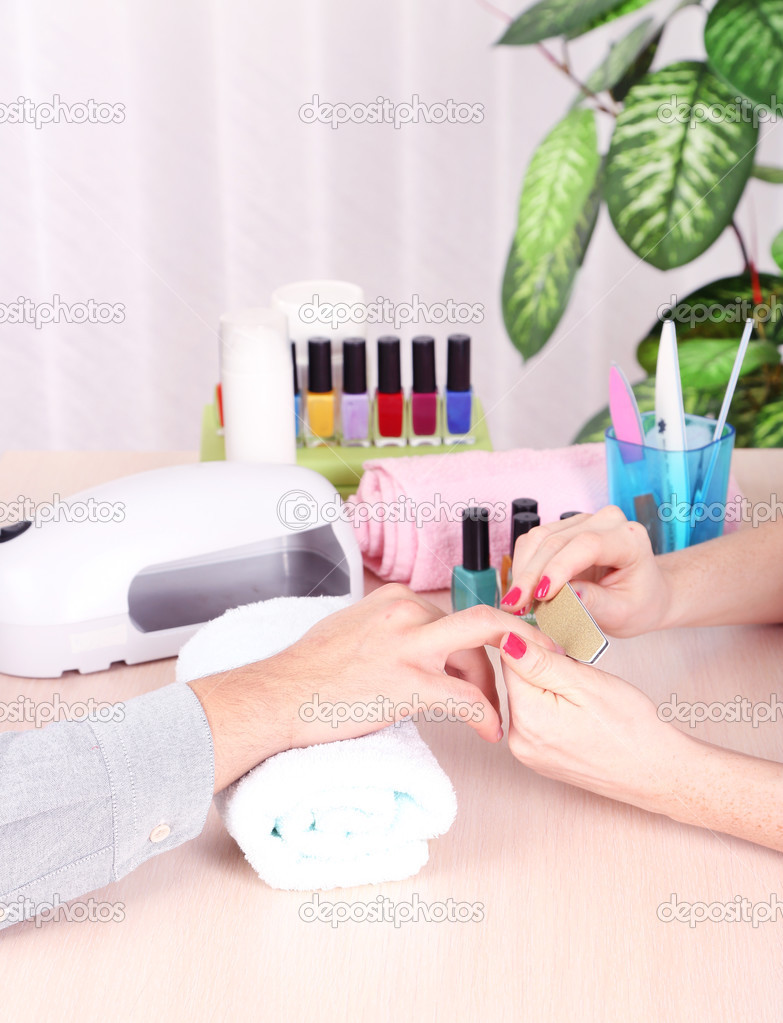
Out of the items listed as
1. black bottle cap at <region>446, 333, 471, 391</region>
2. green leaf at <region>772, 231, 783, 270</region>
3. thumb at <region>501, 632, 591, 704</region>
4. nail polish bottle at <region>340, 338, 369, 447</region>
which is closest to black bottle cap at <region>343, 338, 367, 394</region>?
nail polish bottle at <region>340, 338, 369, 447</region>

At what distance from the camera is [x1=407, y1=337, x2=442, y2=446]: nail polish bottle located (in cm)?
130

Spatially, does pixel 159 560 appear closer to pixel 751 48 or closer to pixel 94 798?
pixel 94 798

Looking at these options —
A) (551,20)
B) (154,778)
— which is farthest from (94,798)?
(551,20)

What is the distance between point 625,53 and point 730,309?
1.68 feet

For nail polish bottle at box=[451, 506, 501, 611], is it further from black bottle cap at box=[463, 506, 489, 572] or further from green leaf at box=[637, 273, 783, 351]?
green leaf at box=[637, 273, 783, 351]

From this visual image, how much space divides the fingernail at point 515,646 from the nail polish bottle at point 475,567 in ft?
0.80

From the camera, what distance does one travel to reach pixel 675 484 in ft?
3.58

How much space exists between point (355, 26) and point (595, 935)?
6.25 feet

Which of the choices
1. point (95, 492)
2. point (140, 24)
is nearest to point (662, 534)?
point (95, 492)

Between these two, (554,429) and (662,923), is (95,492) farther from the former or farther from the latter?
(554,429)

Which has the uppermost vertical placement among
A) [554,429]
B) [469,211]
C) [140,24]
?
[140,24]

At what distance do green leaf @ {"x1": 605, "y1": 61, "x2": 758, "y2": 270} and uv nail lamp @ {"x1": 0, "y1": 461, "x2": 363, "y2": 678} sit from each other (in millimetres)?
1011

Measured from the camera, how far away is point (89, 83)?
2.14 metres

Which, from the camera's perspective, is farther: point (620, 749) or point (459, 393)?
point (459, 393)
